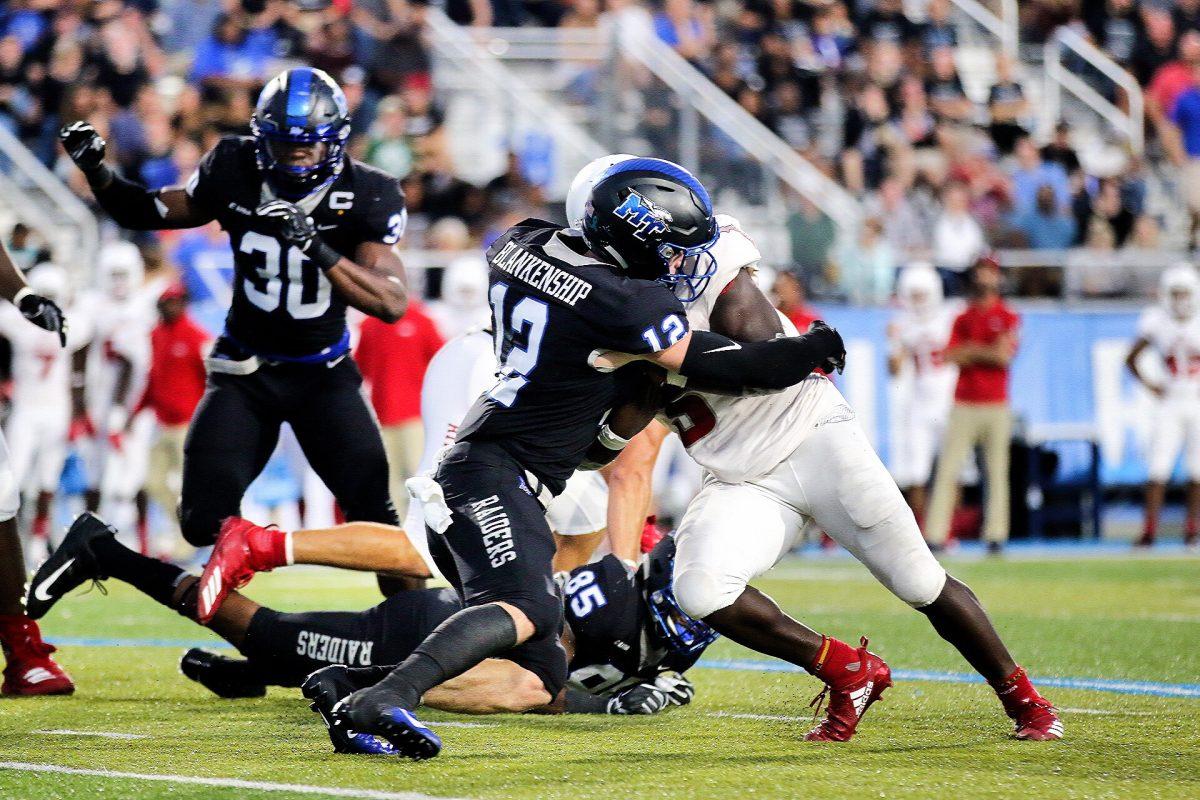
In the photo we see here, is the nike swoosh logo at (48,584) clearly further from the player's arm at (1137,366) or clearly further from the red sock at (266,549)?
the player's arm at (1137,366)

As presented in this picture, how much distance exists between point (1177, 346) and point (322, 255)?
28.4 ft

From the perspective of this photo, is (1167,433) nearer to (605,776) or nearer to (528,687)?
(528,687)

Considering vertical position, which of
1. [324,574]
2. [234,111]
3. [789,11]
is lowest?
[324,574]

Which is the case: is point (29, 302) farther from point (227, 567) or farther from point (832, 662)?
point (832, 662)

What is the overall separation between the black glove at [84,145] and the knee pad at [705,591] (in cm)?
251

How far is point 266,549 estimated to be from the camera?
5336 millimetres

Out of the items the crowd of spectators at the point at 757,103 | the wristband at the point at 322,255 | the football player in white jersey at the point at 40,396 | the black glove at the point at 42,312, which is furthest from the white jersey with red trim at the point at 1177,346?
the black glove at the point at 42,312

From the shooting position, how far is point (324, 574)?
11.3 metres

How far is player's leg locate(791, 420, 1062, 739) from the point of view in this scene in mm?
4742

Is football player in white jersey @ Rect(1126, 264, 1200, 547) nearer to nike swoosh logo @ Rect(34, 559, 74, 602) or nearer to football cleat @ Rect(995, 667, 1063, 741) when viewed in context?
football cleat @ Rect(995, 667, 1063, 741)

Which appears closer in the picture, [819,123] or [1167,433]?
[1167,433]

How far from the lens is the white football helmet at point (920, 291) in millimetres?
12828

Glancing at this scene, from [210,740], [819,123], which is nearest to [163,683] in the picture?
[210,740]

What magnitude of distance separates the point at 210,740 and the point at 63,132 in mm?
2167
